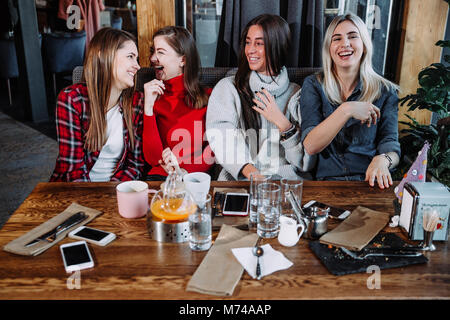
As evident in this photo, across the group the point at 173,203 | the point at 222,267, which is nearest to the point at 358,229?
the point at 222,267

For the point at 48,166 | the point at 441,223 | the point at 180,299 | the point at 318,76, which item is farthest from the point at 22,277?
the point at 48,166

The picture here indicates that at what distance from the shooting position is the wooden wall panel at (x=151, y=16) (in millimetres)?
2568

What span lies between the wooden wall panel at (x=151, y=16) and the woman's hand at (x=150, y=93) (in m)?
0.68

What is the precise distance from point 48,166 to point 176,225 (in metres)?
2.90

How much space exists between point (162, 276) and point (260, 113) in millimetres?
1241

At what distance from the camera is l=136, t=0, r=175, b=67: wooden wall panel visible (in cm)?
257

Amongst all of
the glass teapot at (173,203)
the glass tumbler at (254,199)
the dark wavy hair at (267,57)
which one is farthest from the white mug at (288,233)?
the dark wavy hair at (267,57)

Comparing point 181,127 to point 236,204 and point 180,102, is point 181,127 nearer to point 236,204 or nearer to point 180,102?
point 180,102

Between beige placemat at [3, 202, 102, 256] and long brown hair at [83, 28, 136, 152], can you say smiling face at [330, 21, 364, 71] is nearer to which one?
long brown hair at [83, 28, 136, 152]

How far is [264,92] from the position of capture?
83.4 inches

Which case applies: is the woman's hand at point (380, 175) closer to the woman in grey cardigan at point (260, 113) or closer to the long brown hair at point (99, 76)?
the woman in grey cardigan at point (260, 113)

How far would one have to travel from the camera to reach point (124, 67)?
1.96 metres

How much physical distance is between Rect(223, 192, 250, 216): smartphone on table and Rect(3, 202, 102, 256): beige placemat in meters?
0.43
